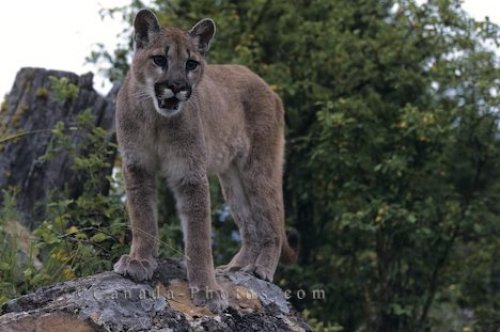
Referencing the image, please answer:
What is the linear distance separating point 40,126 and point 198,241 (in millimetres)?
3806

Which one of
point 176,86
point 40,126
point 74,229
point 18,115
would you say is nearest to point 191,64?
point 176,86

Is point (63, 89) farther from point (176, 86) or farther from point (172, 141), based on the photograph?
point (176, 86)

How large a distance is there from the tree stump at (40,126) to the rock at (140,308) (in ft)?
9.28

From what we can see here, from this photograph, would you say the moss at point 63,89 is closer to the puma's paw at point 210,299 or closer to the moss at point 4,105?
the moss at point 4,105

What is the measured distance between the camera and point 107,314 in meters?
6.16

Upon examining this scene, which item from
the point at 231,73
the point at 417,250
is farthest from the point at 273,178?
the point at 417,250

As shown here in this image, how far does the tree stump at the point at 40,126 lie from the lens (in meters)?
9.81

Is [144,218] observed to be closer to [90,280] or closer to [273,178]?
[90,280]

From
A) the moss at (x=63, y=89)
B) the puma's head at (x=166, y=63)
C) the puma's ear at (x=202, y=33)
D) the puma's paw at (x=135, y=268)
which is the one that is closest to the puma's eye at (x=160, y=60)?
the puma's head at (x=166, y=63)

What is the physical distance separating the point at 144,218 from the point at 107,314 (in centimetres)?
114

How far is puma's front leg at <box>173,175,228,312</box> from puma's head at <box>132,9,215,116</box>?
0.58m

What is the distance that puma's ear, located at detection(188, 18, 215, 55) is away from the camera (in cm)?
752

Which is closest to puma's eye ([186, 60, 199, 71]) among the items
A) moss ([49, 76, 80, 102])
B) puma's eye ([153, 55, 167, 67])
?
puma's eye ([153, 55, 167, 67])

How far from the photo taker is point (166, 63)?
7105 millimetres
